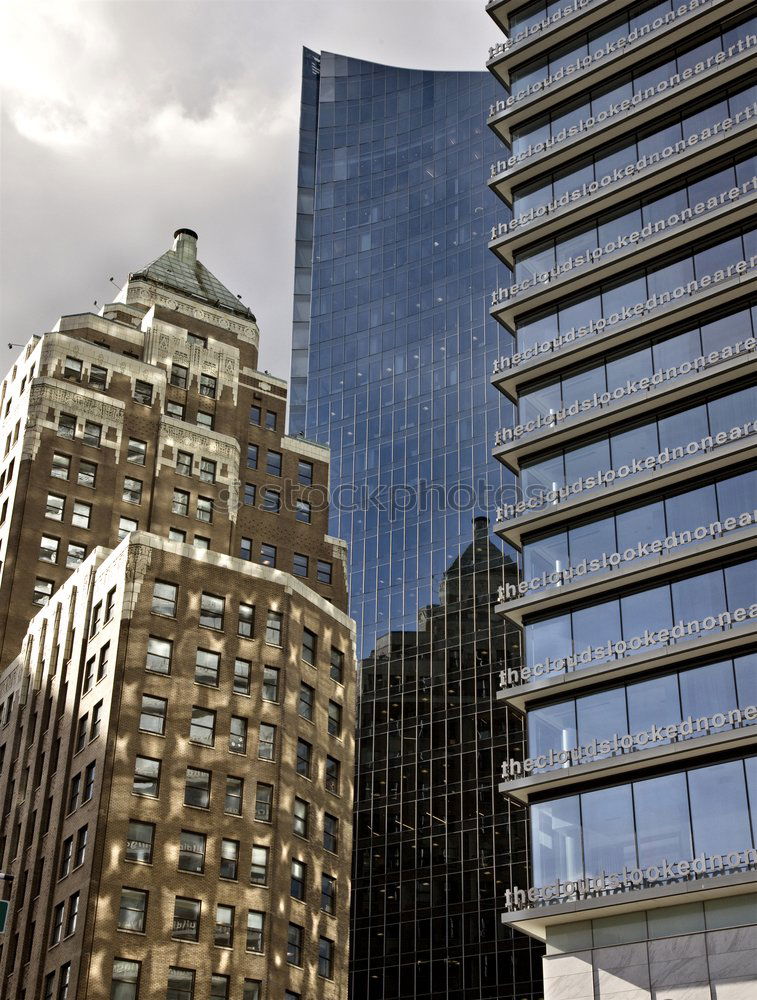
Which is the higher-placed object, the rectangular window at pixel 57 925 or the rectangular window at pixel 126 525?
the rectangular window at pixel 126 525

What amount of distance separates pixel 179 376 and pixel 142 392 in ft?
17.1

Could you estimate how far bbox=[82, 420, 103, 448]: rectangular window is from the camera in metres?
105

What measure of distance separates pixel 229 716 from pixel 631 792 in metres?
28.2

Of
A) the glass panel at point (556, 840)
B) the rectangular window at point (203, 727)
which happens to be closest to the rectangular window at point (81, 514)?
the rectangular window at point (203, 727)

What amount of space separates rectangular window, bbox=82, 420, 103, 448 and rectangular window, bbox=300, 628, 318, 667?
29.3 meters

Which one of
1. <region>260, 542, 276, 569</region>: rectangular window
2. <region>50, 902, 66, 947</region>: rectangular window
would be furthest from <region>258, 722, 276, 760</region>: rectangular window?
<region>260, 542, 276, 569</region>: rectangular window

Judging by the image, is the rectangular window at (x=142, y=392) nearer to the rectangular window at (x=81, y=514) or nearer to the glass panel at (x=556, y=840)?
the rectangular window at (x=81, y=514)

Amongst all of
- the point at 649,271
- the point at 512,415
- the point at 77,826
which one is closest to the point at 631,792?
the point at 649,271

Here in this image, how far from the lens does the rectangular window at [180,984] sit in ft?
224

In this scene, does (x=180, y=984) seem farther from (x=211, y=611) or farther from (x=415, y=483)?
(x=415, y=483)

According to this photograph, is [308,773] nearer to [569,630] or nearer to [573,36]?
[569,630]

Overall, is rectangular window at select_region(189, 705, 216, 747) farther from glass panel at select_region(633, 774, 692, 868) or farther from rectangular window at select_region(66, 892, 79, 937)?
glass panel at select_region(633, 774, 692, 868)

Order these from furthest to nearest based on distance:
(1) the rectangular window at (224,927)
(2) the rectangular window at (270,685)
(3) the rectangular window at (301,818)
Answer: (2) the rectangular window at (270,685) < (3) the rectangular window at (301,818) < (1) the rectangular window at (224,927)

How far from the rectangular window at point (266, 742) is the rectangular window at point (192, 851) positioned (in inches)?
238
